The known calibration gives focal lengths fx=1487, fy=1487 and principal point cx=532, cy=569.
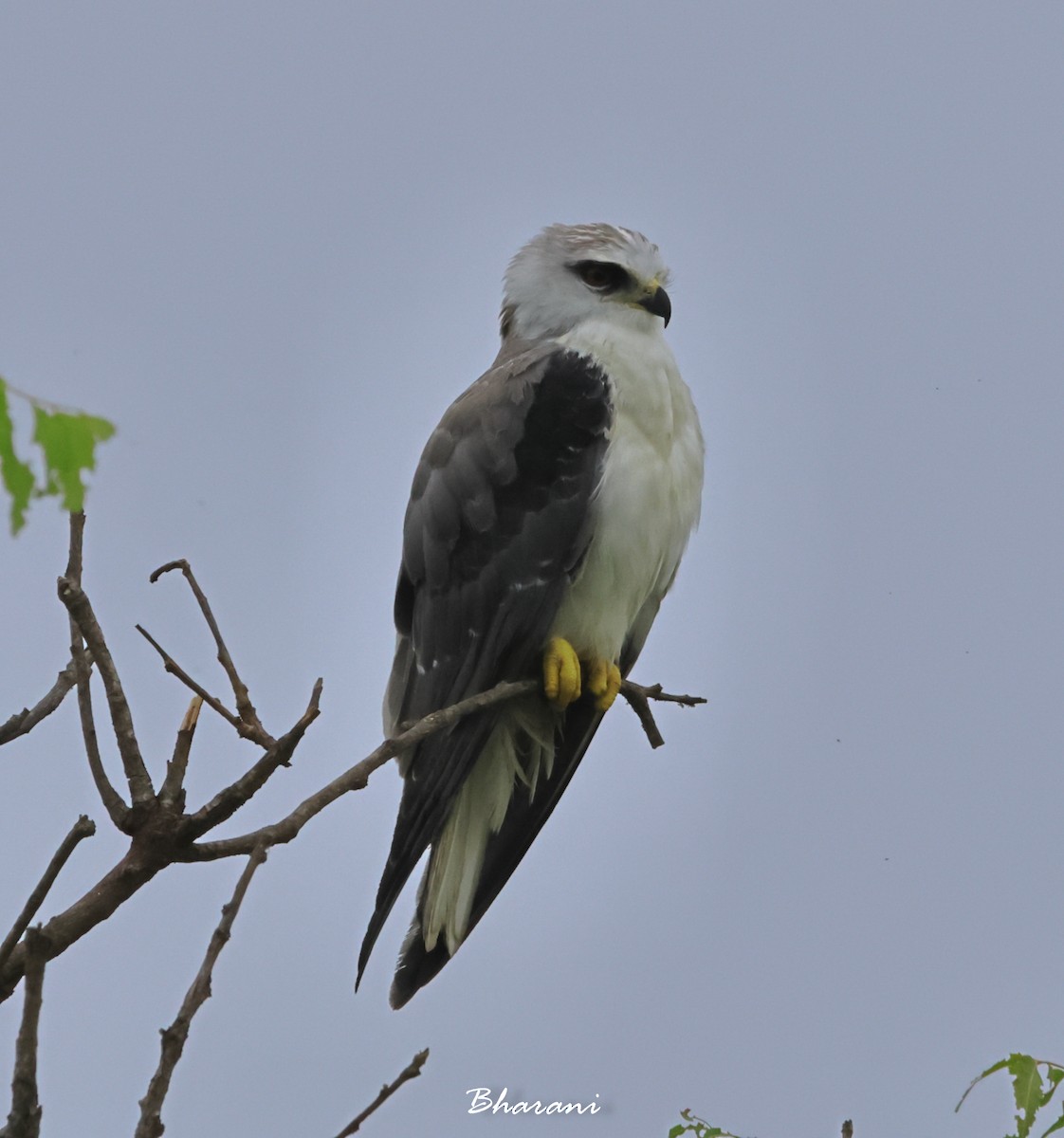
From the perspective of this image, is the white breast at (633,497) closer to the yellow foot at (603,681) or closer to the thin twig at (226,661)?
the yellow foot at (603,681)

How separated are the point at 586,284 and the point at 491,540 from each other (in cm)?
110

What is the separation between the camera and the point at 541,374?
4449 millimetres

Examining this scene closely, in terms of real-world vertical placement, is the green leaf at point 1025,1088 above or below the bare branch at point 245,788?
below

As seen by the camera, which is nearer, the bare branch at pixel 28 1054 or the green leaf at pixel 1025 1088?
the bare branch at pixel 28 1054

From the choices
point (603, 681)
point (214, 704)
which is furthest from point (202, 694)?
point (603, 681)

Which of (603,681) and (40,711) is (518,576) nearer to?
(603,681)

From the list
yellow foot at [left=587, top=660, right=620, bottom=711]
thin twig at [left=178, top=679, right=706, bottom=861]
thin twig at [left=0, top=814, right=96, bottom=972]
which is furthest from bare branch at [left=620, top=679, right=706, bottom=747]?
thin twig at [left=0, top=814, right=96, bottom=972]

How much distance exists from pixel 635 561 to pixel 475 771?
85cm

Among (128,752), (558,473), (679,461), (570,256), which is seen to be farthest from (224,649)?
(570,256)

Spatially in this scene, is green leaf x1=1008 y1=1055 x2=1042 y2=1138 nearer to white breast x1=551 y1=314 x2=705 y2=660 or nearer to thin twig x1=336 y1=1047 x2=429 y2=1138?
thin twig x1=336 y1=1047 x2=429 y2=1138

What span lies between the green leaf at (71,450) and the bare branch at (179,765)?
975 millimetres

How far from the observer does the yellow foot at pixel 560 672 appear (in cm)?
434

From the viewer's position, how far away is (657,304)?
4883mm

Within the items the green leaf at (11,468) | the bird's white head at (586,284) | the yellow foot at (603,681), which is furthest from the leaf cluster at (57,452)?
the bird's white head at (586,284)
